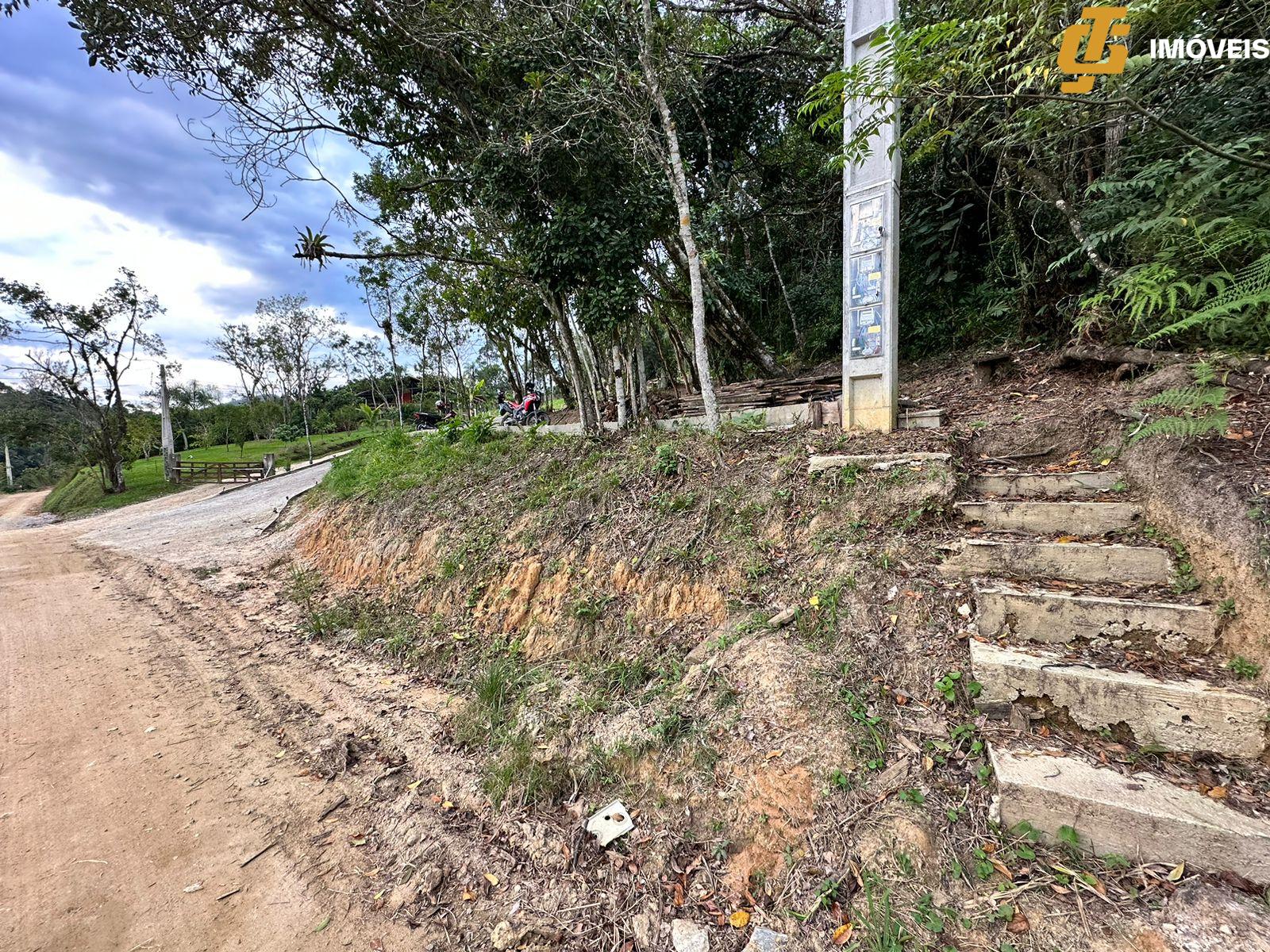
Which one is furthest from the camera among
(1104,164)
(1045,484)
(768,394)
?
(768,394)

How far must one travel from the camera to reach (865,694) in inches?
92.1

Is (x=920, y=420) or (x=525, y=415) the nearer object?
(x=920, y=420)

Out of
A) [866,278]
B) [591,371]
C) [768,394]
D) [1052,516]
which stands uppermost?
[866,278]

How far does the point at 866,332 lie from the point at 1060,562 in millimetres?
2500

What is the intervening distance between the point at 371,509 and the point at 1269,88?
379 inches

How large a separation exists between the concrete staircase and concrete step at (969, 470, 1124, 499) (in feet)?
0.12

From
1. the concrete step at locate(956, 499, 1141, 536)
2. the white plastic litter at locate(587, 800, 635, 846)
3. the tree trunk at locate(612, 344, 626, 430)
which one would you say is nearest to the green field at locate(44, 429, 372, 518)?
the tree trunk at locate(612, 344, 626, 430)

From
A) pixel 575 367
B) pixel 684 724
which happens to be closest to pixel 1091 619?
pixel 684 724

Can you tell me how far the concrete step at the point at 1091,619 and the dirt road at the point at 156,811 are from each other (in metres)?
3.07

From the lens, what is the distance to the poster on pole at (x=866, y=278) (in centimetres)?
418

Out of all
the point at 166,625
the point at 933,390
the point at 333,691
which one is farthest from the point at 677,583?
the point at 166,625

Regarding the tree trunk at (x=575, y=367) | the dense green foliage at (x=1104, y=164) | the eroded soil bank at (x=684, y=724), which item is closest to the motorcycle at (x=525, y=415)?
the tree trunk at (x=575, y=367)

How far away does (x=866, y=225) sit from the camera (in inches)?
166

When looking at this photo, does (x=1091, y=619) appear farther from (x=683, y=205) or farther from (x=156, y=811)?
(x=156, y=811)
